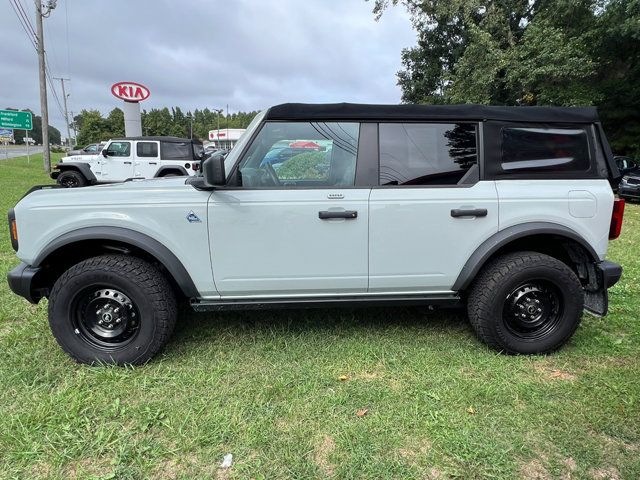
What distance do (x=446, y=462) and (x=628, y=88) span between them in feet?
67.6

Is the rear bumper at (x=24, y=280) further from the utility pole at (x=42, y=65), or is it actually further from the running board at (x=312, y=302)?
the utility pole at (x=42, y=65)

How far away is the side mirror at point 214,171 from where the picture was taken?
275cm

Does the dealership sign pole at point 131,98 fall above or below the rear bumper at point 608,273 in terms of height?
above

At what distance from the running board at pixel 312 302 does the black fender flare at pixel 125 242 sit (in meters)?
0.30

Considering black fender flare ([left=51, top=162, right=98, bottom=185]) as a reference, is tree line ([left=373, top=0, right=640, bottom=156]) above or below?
above

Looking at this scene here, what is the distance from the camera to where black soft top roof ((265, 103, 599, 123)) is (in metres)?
3.08

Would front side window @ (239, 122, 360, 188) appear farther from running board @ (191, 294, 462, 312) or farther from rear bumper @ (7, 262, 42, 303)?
rear bumper @ (7, 262, 42, 303)

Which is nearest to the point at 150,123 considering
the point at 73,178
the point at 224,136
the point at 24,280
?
the point at 224,136

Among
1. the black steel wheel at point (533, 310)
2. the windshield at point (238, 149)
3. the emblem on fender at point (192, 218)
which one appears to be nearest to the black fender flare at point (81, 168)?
the windshield at point (238, 149)

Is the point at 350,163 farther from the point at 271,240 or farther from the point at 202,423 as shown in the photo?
the point at 202,423

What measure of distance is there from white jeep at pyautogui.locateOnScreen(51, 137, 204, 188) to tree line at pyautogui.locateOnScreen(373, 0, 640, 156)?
10.9 metres

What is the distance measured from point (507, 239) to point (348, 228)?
111 centimetres

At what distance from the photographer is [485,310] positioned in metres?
3.14

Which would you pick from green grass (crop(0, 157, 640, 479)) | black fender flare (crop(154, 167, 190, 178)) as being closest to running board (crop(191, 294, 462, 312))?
green grass (crop(0, 157, 640, 479))
